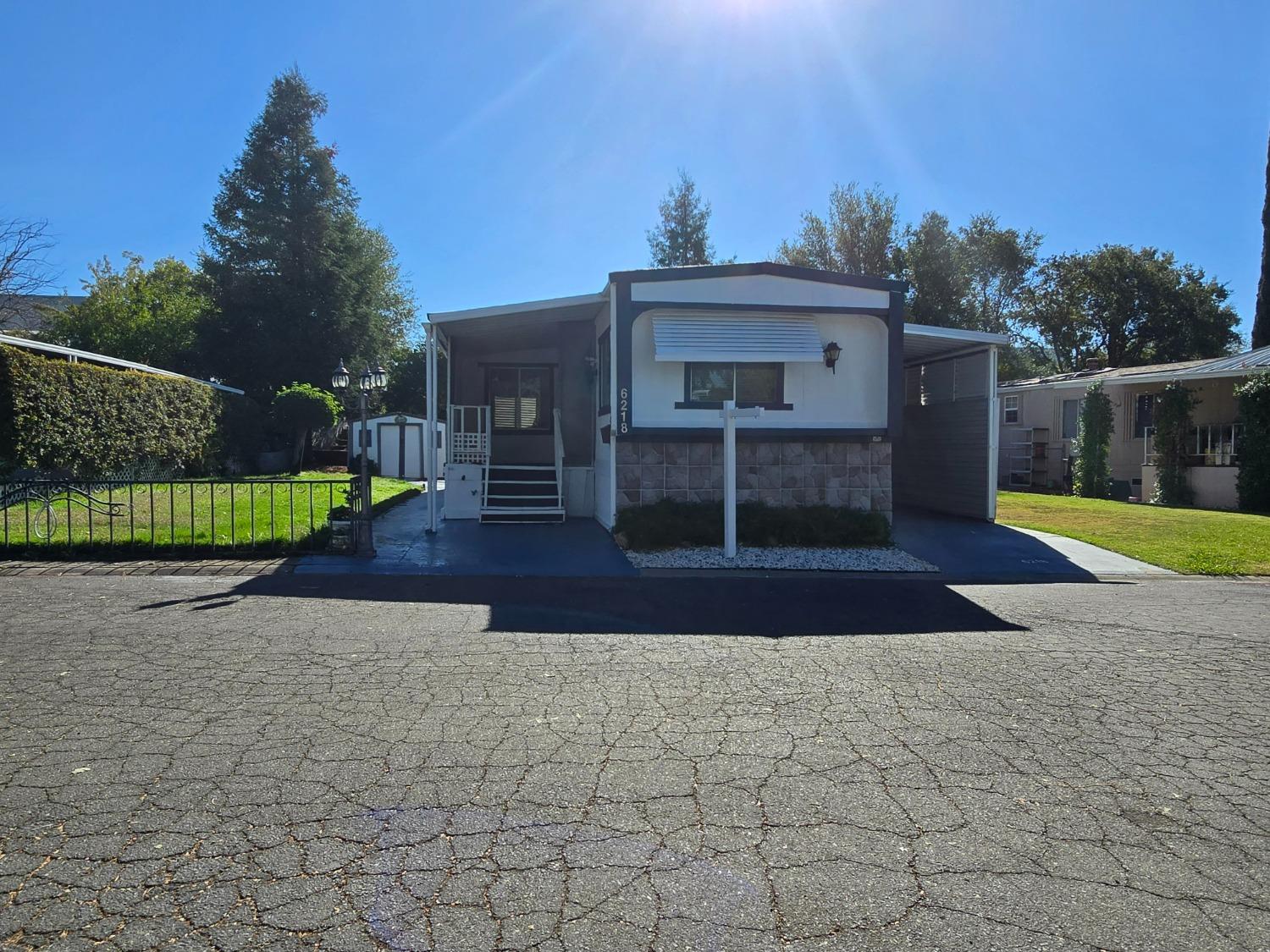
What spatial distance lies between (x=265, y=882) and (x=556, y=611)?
476cm

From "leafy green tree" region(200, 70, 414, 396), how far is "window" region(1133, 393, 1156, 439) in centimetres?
2430

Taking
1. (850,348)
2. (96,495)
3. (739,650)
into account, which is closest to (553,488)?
(850,348)

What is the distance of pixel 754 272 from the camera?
12.5m

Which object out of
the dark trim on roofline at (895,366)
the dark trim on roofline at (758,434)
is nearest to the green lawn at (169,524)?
the dark trim on roofline at (758,434)

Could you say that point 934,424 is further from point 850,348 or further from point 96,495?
point 96,495

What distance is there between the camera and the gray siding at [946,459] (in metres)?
15.1

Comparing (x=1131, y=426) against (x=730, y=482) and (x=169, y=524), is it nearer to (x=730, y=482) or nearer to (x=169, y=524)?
(x=730, y=482)

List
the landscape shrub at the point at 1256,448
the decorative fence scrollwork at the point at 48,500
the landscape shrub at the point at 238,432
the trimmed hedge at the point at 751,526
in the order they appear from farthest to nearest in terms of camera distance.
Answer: the landscape shrub at the point at 238,432
the landscape shrub at the point at 1256,448
the trimmed hedge at the point at 751,526
the decorative fence scrollwork at the point at 48,500

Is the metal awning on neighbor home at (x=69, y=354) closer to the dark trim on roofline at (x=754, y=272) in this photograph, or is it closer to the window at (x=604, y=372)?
the window at (x=604, y=372)

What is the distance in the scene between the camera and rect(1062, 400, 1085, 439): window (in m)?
24.1

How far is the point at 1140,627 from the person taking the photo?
7.37 meters

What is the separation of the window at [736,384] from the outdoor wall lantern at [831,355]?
676mm

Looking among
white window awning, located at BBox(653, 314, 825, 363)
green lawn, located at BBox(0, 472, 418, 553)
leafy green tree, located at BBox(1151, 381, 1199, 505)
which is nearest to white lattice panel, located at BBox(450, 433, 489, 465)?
green lawn, located at BBox(0, 472, 418, 553)

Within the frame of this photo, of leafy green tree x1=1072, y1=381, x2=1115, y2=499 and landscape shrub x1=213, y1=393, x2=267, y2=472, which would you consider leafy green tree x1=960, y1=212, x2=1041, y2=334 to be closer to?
leafy green tree x1=1072, y1=381, x2=1115, y2=499
